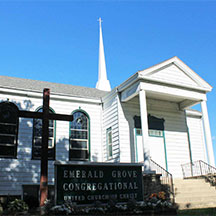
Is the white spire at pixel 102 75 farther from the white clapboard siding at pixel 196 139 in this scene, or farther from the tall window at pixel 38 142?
the tall window at pixel 38 142

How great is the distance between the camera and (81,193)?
849cm

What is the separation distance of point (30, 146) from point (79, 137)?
286cm

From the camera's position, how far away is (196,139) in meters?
19.7

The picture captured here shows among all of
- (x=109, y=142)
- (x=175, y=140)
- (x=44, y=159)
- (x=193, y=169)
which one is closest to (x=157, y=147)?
(x=175, y=140)

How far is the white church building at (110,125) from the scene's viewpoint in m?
14.3

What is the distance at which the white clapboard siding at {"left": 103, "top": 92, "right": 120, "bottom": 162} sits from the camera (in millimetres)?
15337

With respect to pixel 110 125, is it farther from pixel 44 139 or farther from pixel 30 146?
pixel 44 139

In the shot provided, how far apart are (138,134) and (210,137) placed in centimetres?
386

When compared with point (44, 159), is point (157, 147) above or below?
above

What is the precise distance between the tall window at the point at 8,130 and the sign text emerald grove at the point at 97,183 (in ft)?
22.3

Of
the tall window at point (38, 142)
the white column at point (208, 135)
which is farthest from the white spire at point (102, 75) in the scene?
the white column at point (208, 135)

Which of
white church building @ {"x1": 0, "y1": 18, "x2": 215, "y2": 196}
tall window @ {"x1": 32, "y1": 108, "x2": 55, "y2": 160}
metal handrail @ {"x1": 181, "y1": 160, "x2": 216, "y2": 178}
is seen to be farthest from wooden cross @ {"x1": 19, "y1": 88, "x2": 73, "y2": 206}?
metal handrail @ {"x1": 181, "y1": 160, "x2": 216, "y2": 178}

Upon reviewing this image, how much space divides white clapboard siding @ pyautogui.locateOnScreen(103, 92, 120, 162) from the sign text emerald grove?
18.3ft

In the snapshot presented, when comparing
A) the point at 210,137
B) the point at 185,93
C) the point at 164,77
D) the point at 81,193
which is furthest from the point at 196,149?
the point at 81,193
